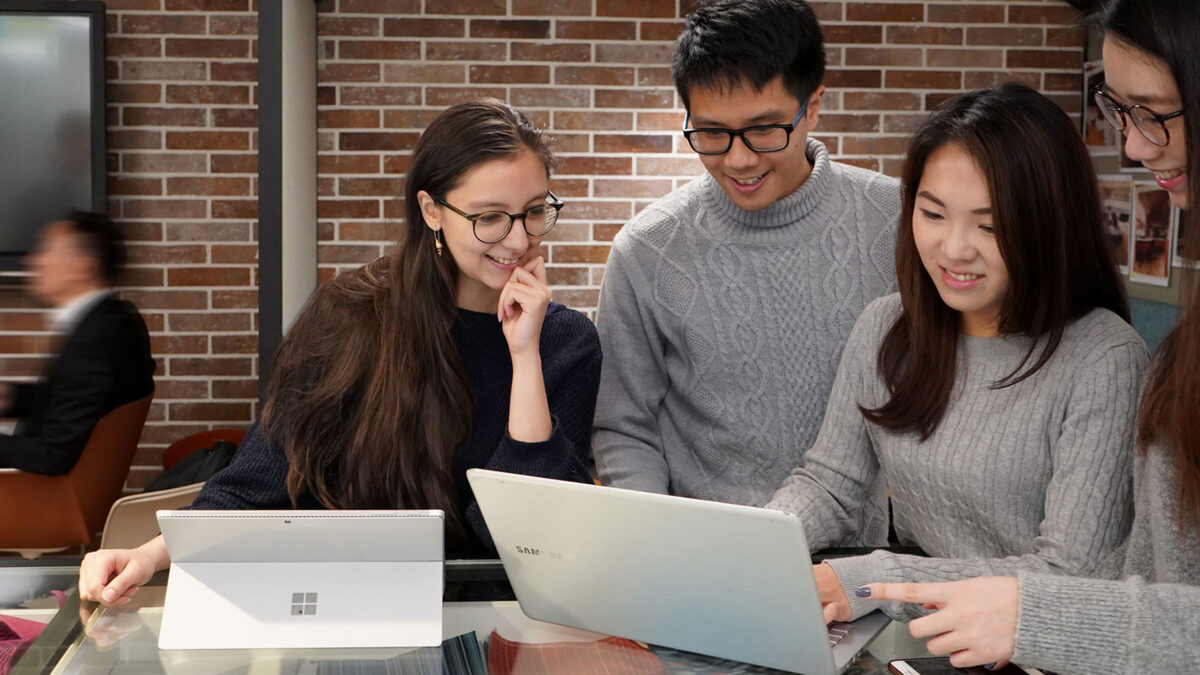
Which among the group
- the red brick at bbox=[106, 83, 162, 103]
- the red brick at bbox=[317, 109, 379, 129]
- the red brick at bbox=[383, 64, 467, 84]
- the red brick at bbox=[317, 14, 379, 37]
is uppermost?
the red brick at bbox=[317, 14, 379, 37]

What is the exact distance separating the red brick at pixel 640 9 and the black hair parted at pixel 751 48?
6.83ft

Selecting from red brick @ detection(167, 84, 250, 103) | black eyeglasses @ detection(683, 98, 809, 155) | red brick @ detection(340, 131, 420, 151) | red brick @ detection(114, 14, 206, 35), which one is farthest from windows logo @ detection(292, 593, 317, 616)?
red brick @ detection(114, 14, 206, 35)

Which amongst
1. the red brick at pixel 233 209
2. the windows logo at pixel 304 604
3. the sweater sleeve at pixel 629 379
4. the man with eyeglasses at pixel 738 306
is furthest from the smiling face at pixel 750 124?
the red brick at pixel 233 209

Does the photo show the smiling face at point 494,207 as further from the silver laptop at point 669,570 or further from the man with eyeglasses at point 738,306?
the silver laptop at point 669,570

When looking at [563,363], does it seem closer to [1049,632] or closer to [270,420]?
[270,420]

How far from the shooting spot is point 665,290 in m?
2.08

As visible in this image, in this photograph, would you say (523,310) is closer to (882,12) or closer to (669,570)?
(669,570)

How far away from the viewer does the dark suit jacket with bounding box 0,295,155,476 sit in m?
3.31

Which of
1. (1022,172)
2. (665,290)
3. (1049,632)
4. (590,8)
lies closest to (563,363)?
(665,290)

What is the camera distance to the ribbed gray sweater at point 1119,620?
1232mm

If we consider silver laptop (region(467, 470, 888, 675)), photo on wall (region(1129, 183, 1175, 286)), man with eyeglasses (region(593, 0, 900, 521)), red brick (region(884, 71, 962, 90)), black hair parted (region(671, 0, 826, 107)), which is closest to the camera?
silver laptop (region(467, 470, 888, 675))

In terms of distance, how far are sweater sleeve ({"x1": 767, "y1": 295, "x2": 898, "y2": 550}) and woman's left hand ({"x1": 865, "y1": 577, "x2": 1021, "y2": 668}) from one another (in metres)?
0.43

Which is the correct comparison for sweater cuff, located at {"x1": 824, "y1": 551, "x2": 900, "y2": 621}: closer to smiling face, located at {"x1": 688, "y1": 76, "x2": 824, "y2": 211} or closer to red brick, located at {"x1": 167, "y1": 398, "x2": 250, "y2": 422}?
smiling face, located at {"x1": 688, "y1": 76, "x2": 824, "y2": 211}

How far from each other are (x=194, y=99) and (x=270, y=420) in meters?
2.52
